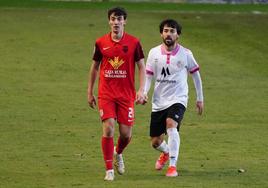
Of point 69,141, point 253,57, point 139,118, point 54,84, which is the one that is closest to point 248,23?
point 253,57

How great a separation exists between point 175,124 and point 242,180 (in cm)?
117

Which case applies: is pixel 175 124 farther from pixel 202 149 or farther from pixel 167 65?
pixel 202 149

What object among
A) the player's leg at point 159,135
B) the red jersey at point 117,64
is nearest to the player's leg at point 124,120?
the red jersey at point 117,64

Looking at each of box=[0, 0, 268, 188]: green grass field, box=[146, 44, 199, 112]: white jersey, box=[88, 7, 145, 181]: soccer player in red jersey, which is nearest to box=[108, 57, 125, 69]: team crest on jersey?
box=[88, 7, 145, 181]: soccer player in red jersey

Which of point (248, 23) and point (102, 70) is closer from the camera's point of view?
point (102, 70)

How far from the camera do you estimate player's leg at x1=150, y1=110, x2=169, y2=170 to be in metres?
14.3

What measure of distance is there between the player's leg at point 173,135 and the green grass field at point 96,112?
0.18m

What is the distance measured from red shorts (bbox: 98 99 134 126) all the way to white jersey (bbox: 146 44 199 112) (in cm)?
61

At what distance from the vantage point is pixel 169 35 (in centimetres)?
1400

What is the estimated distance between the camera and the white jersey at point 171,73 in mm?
14133

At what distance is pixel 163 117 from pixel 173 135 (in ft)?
1.81

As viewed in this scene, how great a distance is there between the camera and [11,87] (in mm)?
24203

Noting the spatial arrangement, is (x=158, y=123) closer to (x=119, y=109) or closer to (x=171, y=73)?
(x=171, y=73)

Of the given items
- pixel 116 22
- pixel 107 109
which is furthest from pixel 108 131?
pixel 116 22
